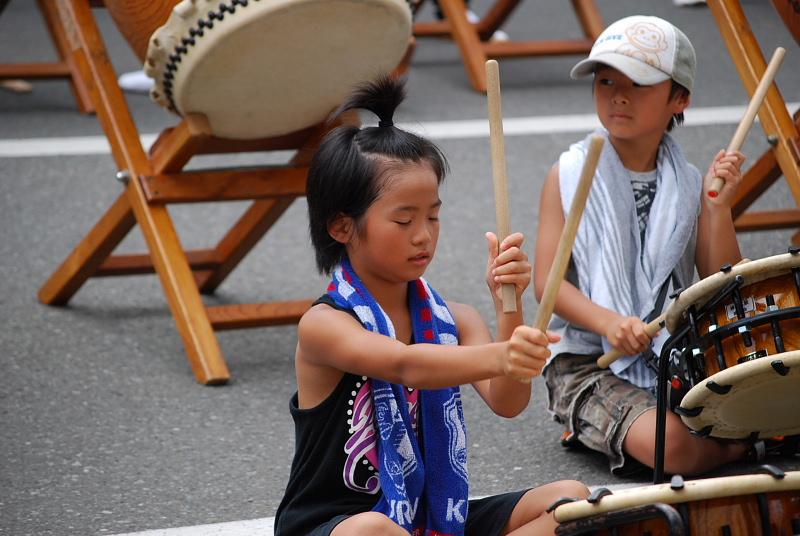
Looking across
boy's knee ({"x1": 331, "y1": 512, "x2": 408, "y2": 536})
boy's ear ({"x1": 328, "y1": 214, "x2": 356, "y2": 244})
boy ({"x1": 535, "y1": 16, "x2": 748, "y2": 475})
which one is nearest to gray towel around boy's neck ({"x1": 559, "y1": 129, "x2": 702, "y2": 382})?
boy ({"x1": 535, "y1": 16, "x2": 748, "y2": 475})

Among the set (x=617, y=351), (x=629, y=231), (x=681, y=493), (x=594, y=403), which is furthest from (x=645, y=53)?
(x=681, y=493)

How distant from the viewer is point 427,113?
17.5ft

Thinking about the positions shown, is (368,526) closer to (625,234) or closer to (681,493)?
→ (681,493)

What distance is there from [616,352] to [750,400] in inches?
17.1

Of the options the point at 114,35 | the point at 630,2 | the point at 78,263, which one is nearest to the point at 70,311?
the point at 78,263

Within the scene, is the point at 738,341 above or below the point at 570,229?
below

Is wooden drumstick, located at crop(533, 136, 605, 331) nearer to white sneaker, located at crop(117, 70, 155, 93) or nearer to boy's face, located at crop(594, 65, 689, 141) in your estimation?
boy's face, located at crop(594, 65, 689, 141)

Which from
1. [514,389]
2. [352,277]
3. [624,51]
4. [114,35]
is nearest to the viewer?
[514,389]

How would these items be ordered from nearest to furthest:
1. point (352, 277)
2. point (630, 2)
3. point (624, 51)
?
1. point (352, 277)
2. point (624, 51)
3. point (630, 2)

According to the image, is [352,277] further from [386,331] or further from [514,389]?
[514,389]

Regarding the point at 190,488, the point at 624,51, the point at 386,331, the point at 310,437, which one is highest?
the point at 624,51

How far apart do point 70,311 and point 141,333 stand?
Result: 265 millimetres

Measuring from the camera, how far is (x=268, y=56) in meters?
2.88

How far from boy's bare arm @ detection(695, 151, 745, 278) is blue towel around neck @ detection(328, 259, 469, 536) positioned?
32.8 inches
